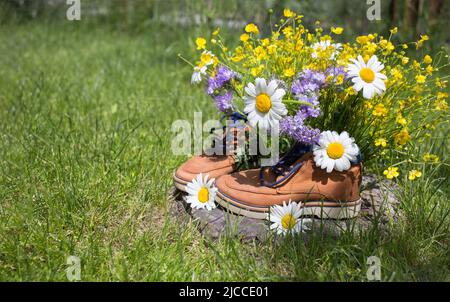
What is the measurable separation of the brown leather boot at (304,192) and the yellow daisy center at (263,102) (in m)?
0.27

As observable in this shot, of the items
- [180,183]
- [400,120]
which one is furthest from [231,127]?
[400,120]

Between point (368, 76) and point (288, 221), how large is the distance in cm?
57

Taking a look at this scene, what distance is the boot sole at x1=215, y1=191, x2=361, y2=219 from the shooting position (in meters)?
1.90

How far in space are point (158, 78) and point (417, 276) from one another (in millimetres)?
2987

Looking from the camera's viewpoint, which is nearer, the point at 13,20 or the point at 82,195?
the point at 82,195

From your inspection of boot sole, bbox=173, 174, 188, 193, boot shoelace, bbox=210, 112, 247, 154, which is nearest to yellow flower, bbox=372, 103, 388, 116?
boot shoelace, bbox=210, 112, 247, 154

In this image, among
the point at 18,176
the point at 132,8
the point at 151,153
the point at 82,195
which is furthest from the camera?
the point at 132,8

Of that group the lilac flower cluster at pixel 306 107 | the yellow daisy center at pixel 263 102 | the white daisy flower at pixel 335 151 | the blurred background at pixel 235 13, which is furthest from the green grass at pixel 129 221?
the blurred background at pixel 235 13

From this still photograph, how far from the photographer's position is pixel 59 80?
411cm

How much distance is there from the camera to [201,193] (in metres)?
2.03

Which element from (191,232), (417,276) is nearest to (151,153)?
(191,232)

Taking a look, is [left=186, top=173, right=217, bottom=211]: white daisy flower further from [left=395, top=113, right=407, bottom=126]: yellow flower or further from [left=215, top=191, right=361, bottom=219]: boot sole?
[left=395, top=113, right=407, bottom=126]: yellow flower

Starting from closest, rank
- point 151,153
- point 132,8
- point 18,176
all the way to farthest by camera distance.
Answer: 1. point 18,176
2. point 151,153
3. point 132,8
